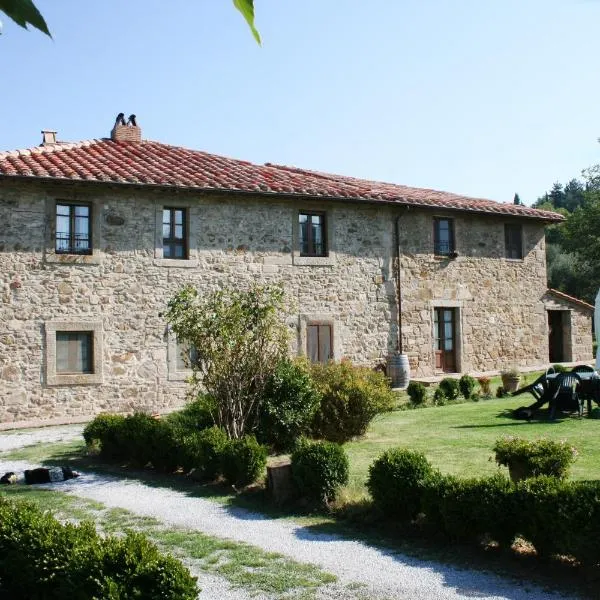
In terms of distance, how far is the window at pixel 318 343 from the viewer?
58.2ft

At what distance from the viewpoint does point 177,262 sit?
16.4 metres

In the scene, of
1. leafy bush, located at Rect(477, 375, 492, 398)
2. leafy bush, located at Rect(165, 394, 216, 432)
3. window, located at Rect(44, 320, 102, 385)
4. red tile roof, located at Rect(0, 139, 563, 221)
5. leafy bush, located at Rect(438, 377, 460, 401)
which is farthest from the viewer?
leafy bush, located at Rect(477, 375, 492, 398)

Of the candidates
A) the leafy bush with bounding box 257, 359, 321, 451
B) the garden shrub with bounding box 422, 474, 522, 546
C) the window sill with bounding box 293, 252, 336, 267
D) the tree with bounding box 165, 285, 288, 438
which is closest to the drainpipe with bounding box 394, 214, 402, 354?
the window sill with bounding box 293, 252, 336, 267

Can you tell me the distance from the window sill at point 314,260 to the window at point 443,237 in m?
3.35

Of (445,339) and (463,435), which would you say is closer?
(463,435)

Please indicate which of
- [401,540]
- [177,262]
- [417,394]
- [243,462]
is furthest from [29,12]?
[417,394]

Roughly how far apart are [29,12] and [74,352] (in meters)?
15.0

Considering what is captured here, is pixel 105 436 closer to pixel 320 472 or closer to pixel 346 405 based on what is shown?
pixel 346 405

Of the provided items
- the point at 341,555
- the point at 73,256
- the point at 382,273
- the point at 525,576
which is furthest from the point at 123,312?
the point at 525,576

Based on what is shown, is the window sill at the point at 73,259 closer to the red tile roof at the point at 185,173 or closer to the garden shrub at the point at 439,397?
the red tile roof at the point at 185,173

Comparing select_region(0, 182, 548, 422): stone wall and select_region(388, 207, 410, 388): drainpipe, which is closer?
select_region(0, 182, 548, 422): stone wall

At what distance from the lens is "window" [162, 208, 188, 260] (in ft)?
54.0

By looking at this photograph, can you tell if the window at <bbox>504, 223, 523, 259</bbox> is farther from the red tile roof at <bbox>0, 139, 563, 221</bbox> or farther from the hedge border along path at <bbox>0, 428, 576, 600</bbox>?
the hedge border along path at <bbox>0, 428, 576, 600</bbox>

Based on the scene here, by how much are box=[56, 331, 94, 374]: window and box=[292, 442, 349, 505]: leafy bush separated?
28.9ft
